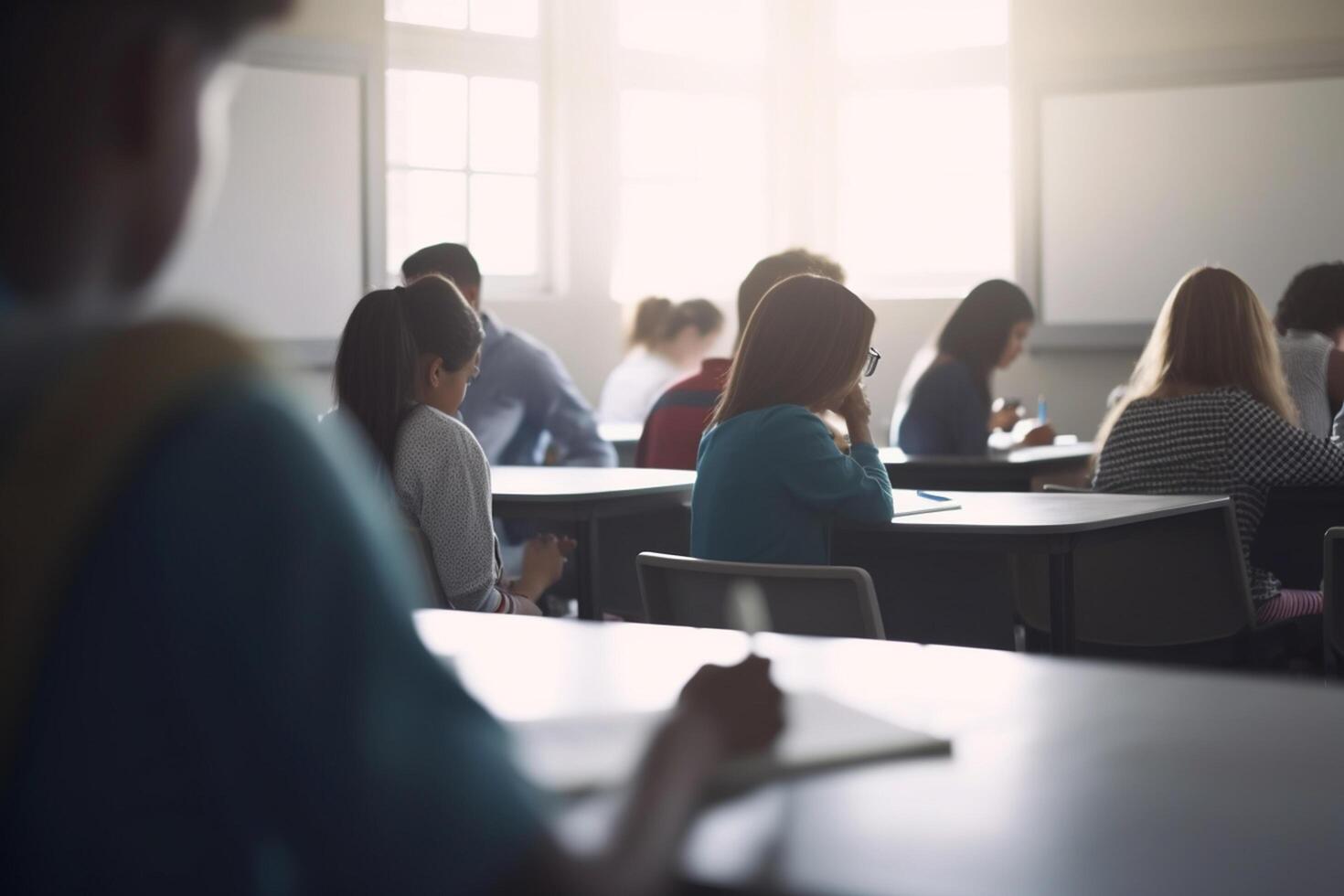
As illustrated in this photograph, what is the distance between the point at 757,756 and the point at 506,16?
6.86 metres

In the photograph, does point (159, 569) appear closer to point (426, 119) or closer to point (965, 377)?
point (965, 377)

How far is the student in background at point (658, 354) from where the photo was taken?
6.49m

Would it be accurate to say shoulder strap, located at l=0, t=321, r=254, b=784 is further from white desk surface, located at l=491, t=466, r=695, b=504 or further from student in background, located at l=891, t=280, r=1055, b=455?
student in background, located at l=891, t=280, r=1055, b=455

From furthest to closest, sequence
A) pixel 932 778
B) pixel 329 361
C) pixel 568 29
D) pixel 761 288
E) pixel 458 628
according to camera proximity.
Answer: pixel 568 29 → pixel 329 361 → pixel 761 288 → pixel 458 628 → pixel 932 778

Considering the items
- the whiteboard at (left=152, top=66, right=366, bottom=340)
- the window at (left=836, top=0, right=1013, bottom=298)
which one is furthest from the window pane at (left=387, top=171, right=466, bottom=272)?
the window at (left=836, top=0, right=1013, bottom=298)

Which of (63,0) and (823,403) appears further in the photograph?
(823,403)

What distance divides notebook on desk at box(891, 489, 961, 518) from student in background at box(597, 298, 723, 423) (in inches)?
118

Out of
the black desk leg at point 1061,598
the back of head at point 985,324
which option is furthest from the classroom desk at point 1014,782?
the back of head at point 985,324

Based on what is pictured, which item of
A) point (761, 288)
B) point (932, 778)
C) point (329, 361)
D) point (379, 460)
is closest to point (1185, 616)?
point (761, 288)

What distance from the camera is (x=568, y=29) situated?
7.57 metres

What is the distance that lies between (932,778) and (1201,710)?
28 cm

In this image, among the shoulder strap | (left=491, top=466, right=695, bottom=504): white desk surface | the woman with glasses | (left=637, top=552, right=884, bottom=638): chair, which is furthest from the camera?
(left=491, top=466, right=695, bottom=504): white desk surface

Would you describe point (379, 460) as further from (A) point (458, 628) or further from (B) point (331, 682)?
(B) point (331, 682)

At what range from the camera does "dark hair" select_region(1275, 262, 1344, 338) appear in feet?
15.4
